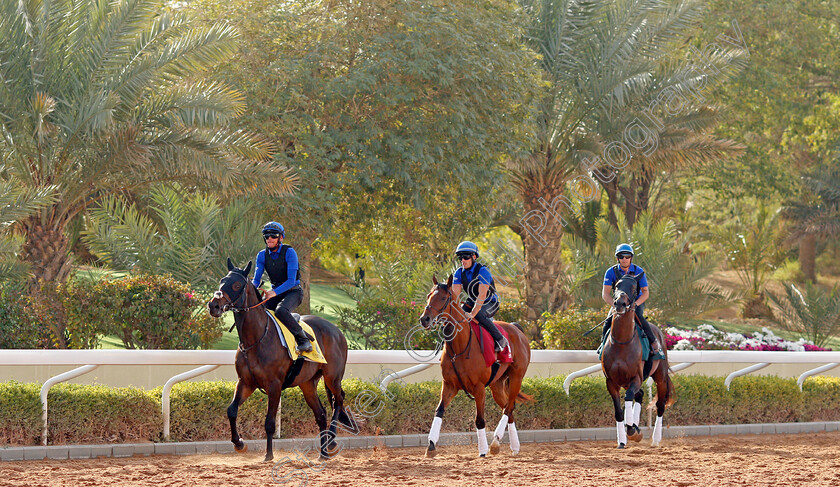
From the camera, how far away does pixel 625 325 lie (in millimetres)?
10805

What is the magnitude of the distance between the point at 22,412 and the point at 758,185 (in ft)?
87.6

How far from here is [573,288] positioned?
66.8 feet

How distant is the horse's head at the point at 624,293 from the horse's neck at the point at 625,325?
17 cm

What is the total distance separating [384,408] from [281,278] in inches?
93.1

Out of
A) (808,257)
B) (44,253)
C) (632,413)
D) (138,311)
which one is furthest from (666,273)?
(808,257)

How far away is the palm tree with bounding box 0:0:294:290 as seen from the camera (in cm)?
1456

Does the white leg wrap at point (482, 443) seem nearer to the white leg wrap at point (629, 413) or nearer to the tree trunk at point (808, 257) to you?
the white leg wrap at point (629, 413)

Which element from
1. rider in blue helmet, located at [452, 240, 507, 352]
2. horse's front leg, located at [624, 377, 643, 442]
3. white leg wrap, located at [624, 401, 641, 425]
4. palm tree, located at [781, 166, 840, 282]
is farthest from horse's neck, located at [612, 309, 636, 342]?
palm tree, located at [781, 166, 840, 282]

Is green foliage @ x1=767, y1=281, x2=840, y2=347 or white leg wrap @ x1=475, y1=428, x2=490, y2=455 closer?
white leg wrap @ x1=475, y1=428, x2=490, y2=455

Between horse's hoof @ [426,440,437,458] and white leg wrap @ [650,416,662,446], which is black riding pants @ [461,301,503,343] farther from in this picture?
white leg wrap @ [650,416,662,446]

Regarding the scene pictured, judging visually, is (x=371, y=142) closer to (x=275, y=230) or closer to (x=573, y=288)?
(x=573, y=288)

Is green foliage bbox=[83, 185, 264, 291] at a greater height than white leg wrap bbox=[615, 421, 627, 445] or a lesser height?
greater

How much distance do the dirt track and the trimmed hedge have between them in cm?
59

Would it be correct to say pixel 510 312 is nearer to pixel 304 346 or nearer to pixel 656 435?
pixel 656 435
